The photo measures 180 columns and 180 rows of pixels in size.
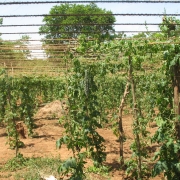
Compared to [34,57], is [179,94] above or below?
below

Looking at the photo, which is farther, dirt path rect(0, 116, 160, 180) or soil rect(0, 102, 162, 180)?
dirt path rect(0, 116, 160, 180)

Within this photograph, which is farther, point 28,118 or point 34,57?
point 28,118

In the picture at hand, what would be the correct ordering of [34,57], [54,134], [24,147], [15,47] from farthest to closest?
1. [54,134]
2. [34,57]
3. [24,147]
4. [15,47]

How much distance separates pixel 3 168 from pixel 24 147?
256 centimetres

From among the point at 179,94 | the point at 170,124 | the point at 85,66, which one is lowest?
the point at 170,124

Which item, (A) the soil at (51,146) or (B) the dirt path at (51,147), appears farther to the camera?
(B) the dirt path at (51,147)

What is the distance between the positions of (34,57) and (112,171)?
234 inches

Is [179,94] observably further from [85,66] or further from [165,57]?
[85,66]

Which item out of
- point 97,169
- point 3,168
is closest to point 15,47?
point 3,168

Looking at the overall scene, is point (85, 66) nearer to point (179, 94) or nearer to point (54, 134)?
point (179, 94)

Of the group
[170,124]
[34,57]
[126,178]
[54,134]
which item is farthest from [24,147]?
[170,124]

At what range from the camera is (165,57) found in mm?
5176

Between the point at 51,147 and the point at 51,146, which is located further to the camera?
the point at 51,146

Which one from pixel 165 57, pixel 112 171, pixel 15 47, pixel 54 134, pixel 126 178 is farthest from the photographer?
pixel 54 134
